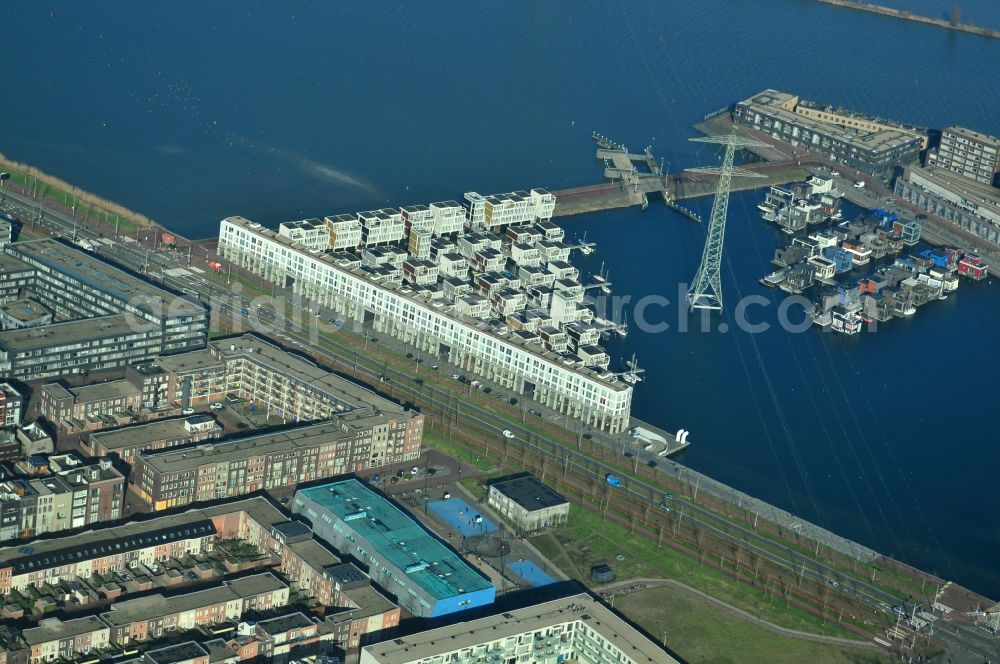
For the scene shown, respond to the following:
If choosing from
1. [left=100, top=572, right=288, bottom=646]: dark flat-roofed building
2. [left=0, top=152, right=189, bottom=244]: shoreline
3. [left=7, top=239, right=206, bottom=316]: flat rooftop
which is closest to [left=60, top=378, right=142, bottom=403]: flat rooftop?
[left=7, top=239, right=206, bottom=316]: flat rooftop

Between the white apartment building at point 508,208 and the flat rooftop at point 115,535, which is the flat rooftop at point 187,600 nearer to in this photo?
the flat rooftop at point 115,535

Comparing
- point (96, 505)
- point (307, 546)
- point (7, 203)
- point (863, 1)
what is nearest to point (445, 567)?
point (307, 546)

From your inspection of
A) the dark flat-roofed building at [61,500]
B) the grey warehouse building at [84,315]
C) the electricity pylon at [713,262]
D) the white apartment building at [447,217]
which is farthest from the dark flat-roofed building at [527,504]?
the white apartment building at [447,217]

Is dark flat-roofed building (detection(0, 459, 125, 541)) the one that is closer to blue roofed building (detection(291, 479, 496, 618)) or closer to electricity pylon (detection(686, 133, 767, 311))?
blue roofed building (detection(291, 479, 496, 618))

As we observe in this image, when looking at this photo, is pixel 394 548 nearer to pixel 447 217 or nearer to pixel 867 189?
pixel 447 217

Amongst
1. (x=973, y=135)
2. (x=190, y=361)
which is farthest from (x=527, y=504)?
(x=973, y=135)

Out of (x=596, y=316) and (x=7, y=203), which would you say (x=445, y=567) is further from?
(x=7, y=203)

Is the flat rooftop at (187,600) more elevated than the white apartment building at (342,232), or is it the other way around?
the white apartment building at (342,232)
